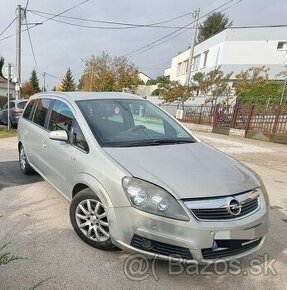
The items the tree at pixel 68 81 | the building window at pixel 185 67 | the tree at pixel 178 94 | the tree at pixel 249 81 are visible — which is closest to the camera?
the tree at pixel 178 94

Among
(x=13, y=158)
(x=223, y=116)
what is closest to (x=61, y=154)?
(x=13, y=158)

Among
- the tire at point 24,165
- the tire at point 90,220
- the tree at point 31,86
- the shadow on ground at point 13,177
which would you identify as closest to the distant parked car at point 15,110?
the shadow on ground at point 13,177

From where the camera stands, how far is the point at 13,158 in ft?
22.4

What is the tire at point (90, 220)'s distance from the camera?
285 cm

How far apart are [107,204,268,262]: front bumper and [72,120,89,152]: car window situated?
851 millimetres

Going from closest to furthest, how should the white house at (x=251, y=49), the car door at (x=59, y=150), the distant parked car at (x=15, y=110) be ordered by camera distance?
the car door at (x=59, y=150) < the distant parked car at (x=15, y=110) < the white house at (x=251, y=49)

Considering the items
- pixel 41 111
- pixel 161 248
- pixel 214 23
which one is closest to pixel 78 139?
pixel 161 248

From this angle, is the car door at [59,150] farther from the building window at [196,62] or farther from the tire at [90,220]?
the building window at [196,62]

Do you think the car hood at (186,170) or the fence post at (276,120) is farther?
the fence post at (276,120)

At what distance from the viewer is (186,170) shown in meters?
2.63

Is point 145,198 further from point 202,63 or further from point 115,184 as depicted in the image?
point 202,63

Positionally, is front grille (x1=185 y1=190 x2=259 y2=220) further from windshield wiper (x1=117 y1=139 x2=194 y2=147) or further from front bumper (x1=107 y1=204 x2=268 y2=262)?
windshield wiper (x1=117 y1=139 x2=194 y2=147)

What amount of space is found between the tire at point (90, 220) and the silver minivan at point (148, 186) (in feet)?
0.03

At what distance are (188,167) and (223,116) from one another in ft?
42.7
